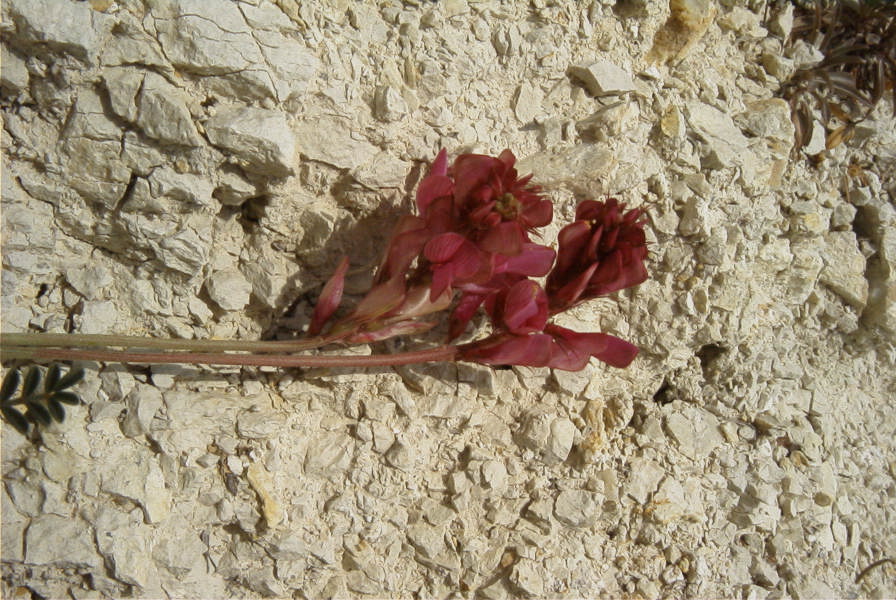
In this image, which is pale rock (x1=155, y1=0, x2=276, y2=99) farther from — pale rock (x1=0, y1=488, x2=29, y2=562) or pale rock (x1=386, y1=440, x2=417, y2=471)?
pale rock (x1=0, y1=488, x2=29, y2=562)

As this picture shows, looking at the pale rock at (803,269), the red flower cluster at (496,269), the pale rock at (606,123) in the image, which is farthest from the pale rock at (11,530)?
the pale rock at (803,269)

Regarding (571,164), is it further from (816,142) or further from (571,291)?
(816,142)

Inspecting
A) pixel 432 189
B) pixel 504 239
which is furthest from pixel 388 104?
pixel 504 239

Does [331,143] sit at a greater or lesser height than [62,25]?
lesser

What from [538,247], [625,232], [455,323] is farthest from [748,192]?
[455,323]

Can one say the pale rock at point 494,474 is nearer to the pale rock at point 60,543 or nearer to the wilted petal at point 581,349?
the wilted petal at point 581,349

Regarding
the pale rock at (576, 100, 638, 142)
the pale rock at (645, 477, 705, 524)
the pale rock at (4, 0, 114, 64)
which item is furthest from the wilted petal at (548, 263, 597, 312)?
the pale rock at (4, 0, 114, 64)

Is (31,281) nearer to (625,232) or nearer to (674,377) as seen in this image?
(625,232)

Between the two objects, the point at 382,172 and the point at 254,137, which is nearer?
the point at 254,137
